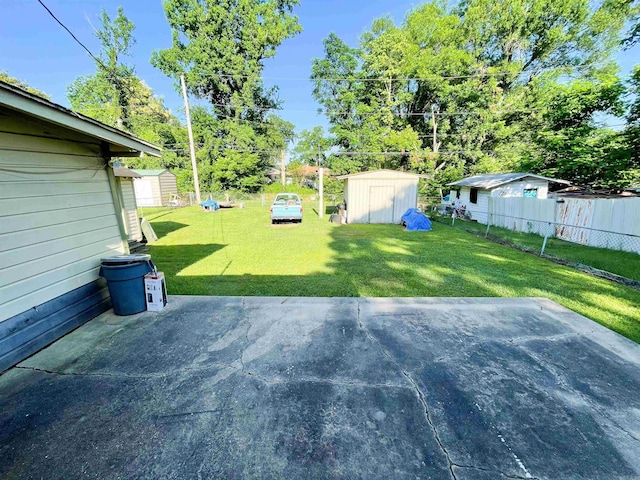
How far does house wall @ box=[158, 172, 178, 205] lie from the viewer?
22.2 meters

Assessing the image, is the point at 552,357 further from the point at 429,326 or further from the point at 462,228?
the point at 462,228

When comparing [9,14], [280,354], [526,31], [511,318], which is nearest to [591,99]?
[526,31]

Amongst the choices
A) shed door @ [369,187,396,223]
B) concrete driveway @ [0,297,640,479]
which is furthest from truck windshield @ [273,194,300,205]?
concrete driveway @ [0,297,640,479]

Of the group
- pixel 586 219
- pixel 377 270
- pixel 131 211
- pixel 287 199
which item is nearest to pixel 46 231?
pixel 377 270

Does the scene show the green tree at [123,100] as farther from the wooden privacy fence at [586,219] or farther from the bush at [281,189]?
the wooden privacy fence at [586,219]

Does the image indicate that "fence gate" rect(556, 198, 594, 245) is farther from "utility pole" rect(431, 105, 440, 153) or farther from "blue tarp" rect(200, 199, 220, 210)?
"blue tarp" rect(200, 199, 220, 210)

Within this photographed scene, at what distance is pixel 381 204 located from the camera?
45.1 ft

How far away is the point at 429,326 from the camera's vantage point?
11.9 ft

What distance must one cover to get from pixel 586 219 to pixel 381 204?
7503mm

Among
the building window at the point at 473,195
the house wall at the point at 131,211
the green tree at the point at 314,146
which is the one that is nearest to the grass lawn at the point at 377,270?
the house wall at the point at 131,211

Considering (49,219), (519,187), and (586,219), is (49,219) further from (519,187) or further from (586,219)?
(519,187)

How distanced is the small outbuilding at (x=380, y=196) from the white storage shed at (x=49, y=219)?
416 inches

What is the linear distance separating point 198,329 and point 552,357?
13.7 ft

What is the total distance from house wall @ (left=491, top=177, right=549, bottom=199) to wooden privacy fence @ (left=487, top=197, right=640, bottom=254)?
9.45 feet
